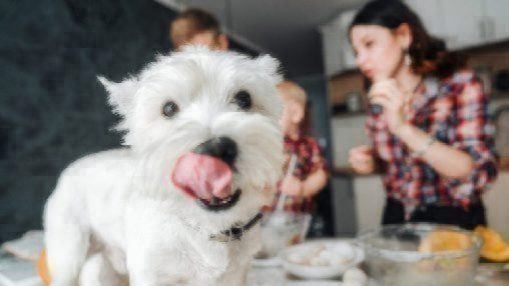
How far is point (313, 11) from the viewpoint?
6.35 feet

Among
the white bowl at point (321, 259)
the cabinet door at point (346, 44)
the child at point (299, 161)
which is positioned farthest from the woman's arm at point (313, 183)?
the cabinet door at point (346, 44)

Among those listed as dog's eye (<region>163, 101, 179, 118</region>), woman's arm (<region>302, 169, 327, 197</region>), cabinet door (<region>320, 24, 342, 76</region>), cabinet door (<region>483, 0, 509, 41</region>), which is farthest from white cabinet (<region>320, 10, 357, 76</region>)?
dog's eye (<region>163, 101, 179, 118</region>)

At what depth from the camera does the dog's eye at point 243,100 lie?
433 mm

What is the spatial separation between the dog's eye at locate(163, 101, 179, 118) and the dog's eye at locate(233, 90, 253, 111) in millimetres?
72

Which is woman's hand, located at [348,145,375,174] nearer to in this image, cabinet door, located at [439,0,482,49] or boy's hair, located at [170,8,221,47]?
boy's hair, located at [170,8,221,47]

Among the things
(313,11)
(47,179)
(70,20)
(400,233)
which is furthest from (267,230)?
(313,11)

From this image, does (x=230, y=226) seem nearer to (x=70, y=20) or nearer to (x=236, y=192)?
(x=236, y=192)

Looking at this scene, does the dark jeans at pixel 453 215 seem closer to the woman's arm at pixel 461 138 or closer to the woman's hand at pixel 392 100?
the woman's arm at pixel 461 138

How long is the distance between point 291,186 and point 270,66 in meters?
0.64

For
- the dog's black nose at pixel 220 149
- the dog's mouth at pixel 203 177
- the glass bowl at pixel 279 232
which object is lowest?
the glass bowl at pixel 279 232

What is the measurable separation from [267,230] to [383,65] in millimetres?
532

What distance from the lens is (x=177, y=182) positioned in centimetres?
32

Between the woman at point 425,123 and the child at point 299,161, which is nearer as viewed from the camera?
the woman at point 425,123

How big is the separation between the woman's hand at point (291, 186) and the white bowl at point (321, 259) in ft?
1.38
